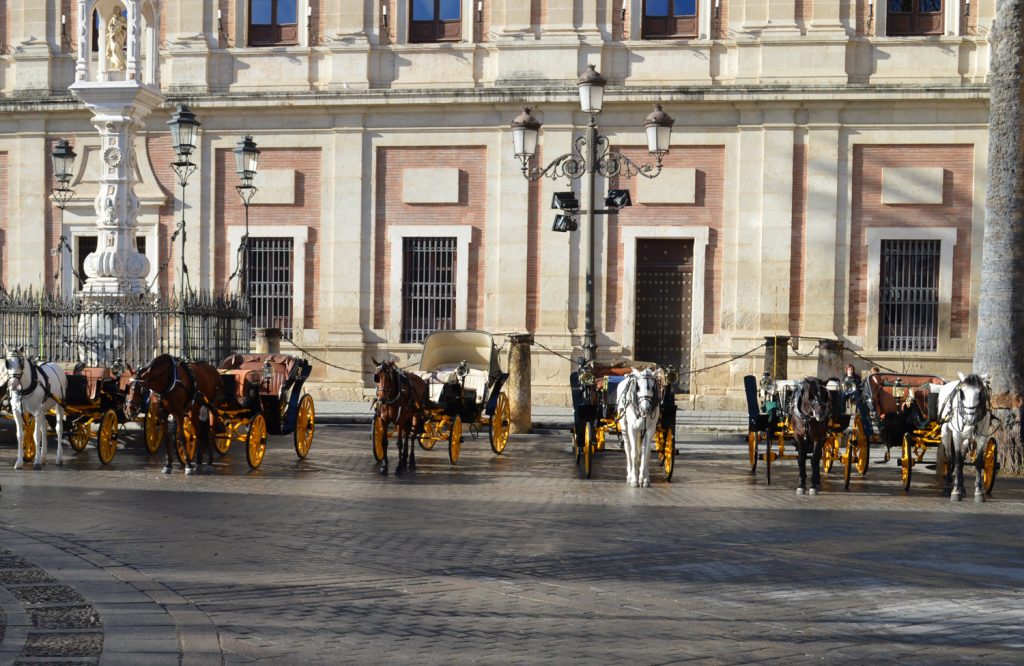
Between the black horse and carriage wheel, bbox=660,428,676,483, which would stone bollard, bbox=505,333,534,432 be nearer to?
carriage wheel, bbox=660,428,676,483

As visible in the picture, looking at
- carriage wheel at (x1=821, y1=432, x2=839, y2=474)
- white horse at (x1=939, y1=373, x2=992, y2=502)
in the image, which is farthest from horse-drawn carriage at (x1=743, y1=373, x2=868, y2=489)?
white horse at (x1=939, y1=373, x2=992, y2=502)

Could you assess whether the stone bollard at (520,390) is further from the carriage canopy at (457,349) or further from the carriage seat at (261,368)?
the carriage seat at (261,368)

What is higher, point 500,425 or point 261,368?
point 261,368

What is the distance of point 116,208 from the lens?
19766 millimetres

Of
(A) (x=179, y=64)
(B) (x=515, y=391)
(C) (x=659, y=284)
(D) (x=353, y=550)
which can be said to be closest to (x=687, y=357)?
(C) (x=659, y=284)

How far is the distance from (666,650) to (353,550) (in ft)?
11.6

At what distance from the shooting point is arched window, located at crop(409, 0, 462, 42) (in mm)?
27766

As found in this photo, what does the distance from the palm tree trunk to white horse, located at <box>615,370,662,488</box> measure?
4747mm

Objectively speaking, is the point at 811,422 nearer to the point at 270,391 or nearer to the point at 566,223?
the point at 270,391

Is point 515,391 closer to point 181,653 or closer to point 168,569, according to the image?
point 168,569

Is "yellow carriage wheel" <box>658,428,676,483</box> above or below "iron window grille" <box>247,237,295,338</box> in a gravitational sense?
below

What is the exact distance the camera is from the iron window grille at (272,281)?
28.1 metres

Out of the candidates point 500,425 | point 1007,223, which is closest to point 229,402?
point 500,425

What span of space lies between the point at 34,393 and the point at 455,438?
4.86 metres
